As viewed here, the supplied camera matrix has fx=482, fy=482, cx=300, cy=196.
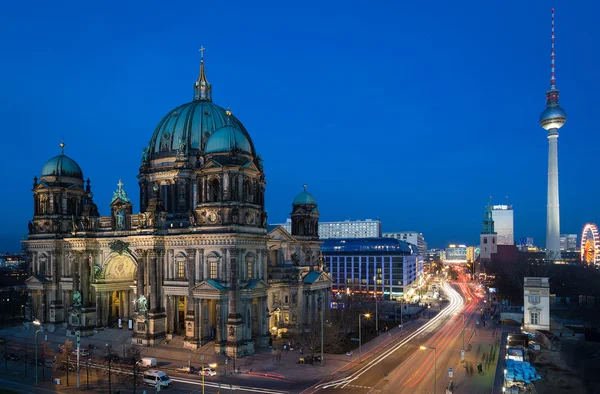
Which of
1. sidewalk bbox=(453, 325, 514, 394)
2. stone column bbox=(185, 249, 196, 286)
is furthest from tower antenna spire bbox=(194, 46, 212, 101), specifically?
sidewalk bbox=(453, 325, 514, 394)

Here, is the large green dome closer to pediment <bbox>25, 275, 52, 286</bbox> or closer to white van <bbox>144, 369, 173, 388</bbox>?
pediment <bbox>25, 275, 52, 286</bbox>

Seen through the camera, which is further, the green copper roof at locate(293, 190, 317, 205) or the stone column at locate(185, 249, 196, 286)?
the green copper roof at locate(293, 190, 317, 205)

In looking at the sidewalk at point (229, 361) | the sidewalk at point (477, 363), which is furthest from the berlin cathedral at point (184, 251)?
the sidewalk at point (477, 363)

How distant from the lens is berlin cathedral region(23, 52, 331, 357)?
71062 mm

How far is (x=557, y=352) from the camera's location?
74000 millimetres

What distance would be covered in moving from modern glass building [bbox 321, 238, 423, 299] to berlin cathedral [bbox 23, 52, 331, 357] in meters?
67.5

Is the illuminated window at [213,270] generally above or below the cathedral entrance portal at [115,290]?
above

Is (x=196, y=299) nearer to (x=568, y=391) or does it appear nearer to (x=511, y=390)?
(x=511, y=390)

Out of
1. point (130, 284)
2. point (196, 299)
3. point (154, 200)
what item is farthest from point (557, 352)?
point (130, 284)

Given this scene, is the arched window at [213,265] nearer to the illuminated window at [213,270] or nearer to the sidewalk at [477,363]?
the illuminated window at [213,270]

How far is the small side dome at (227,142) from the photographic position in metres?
73.2

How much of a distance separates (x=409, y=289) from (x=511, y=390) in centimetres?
12393

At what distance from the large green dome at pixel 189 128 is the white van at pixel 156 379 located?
1646 inches

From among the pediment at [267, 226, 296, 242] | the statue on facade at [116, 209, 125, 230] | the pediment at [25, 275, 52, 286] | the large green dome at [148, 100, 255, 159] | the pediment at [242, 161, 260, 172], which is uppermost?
the large green dome at [148, 100, 255, 159]
